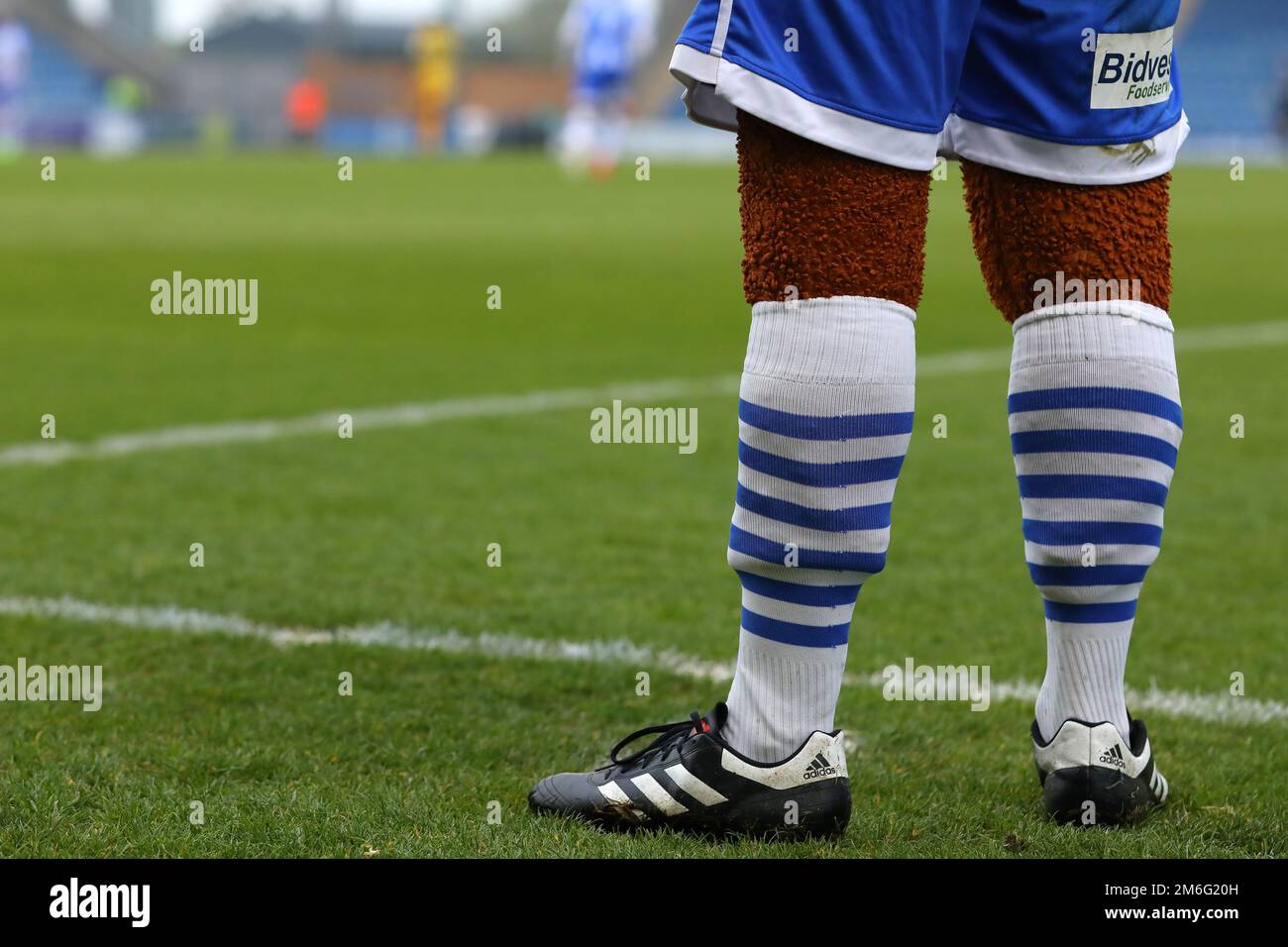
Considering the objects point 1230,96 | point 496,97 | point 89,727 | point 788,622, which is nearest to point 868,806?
point 788,622

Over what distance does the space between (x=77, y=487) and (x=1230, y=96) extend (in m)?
47.6

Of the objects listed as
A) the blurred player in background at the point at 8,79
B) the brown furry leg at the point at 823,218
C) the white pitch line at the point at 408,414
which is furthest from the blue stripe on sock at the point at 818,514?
the blurred player in background at the point at 8,79

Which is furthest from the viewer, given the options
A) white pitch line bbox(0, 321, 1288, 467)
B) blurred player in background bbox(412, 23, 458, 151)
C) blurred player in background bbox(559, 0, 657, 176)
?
blurred player in background bbox(412, 23, 458, 151)

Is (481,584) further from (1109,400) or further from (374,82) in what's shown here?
(374,82)

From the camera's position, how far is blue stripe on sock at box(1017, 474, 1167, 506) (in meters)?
2.18

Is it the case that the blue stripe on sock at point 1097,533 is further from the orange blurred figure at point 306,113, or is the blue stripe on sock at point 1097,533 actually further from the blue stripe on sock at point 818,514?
the orange blurred figure at point 306,113

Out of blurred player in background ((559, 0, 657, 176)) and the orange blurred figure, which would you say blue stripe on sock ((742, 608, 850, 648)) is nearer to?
blurred player in background ((559, 0, 657, 176))

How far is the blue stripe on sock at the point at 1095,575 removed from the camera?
2.20m

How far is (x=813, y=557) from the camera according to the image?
2037 mm

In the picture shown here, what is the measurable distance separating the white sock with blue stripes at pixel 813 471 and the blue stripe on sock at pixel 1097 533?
258mm

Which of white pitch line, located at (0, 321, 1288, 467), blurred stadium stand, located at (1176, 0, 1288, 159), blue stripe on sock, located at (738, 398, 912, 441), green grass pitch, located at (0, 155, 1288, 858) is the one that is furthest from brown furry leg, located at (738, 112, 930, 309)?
blurred stadium stand, located at (1176, 0, 1288, 159)

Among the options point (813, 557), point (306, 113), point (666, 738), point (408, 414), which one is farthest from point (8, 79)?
point (813, 557)

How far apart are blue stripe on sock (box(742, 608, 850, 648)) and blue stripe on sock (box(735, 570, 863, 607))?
0.03 meters
